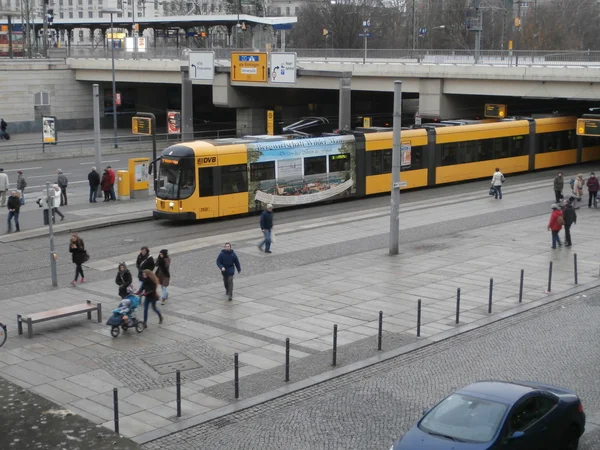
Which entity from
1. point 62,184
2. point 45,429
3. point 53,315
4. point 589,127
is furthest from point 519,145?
point 45,429

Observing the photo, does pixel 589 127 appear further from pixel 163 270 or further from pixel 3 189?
pixel 163 270

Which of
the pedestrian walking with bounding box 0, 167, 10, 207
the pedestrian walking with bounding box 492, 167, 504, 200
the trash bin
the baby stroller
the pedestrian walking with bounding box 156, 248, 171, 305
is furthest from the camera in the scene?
the trash bin

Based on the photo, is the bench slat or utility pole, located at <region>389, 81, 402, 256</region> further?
utility pole, located at <region>389, 81, 402, 256</region>

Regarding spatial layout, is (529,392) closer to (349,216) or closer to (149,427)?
(149,427)

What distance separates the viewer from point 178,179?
1139 inches

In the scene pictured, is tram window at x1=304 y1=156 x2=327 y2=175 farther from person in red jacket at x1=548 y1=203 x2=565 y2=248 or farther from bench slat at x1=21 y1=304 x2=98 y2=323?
bench slat at x1=21 y1=304 x2=98 y2=323

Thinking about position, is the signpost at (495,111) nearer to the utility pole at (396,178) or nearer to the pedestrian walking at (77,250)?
the utility pole at (396,178)

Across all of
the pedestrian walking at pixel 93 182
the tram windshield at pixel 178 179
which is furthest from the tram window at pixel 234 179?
the pedestrian walking at pixel 93 182

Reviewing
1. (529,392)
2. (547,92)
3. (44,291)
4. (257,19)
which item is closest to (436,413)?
(529,392)

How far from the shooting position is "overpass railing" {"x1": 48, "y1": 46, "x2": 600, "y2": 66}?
155 feet

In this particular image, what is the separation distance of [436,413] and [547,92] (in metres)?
37.7

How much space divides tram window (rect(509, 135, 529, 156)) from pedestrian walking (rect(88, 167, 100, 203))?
19.0 meters

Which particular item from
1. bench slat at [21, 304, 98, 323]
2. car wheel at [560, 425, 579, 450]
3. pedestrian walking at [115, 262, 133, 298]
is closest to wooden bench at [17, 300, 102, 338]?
bench slat at [21, 304, 98, 323]

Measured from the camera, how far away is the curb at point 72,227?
2677 centimetres
